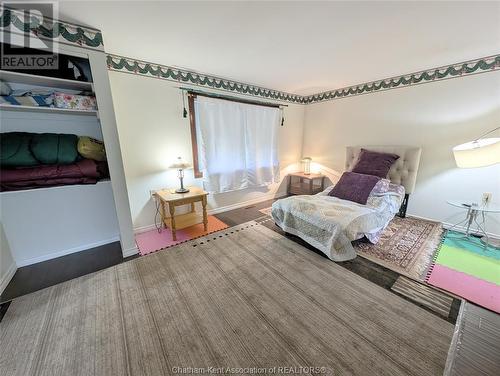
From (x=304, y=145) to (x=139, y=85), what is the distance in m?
3.46

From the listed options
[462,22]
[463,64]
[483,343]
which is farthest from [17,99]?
[463,64]

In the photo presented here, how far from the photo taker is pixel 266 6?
4.75ft

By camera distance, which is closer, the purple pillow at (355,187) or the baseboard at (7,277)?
the baseboard at (7,277)

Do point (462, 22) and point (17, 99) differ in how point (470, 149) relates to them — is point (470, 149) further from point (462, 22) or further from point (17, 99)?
point (17, 99)

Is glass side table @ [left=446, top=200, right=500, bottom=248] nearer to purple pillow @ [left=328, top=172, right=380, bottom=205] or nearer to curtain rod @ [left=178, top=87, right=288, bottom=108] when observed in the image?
purple pillow @ [left=328, top=172, right=380, bottom=205]

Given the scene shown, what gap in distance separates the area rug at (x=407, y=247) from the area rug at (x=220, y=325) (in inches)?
19.6

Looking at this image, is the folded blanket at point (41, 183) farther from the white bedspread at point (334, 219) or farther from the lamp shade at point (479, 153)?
the lamp shade at point (479, 153)

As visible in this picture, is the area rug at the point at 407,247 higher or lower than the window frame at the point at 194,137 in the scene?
lower

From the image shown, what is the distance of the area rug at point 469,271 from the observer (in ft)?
5.41

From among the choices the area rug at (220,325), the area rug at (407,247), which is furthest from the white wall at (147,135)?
the area rug at (407,247)

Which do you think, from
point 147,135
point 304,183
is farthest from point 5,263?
point 304,183

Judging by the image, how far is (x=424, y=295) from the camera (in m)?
1.64

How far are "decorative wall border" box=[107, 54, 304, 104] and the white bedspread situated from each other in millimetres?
2147

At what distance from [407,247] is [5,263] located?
14.2 ft
